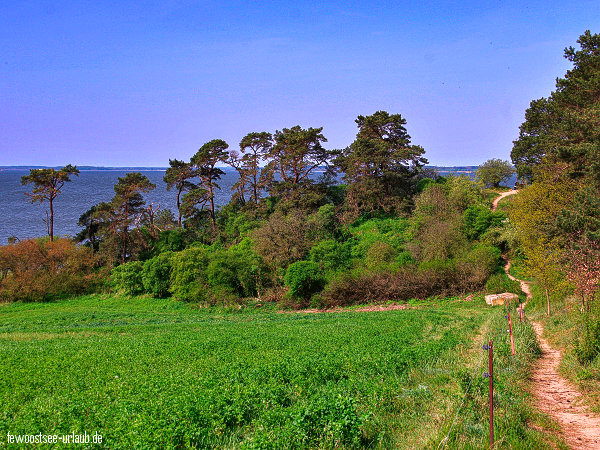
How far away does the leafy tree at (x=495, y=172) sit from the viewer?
195 feet

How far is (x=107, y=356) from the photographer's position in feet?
51.5

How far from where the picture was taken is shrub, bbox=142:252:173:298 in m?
44.9

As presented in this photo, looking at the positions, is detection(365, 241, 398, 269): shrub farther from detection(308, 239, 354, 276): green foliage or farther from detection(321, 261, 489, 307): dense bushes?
detection(321, 261, 489, 307): dense bushes

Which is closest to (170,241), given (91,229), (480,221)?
(91,229)

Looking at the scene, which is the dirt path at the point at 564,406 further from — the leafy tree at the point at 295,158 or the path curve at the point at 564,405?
the leafy tree at the point at 295,158

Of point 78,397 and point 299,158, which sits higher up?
point 299,158

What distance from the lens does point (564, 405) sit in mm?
9742

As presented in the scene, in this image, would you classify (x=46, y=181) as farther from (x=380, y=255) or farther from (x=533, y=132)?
(x=533, y=132)

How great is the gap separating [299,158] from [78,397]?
45026 mm

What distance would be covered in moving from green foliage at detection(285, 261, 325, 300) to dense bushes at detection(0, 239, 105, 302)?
1009 inches

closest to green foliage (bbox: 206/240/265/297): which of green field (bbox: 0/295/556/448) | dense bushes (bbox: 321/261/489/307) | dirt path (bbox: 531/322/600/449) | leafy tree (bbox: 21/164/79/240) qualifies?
dense bushes (bbox: 321/261/489/307)

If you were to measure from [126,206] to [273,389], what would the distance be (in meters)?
46.8

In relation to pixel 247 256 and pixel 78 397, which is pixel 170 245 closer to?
pixel 247 256

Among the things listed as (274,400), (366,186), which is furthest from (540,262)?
(366,186)
